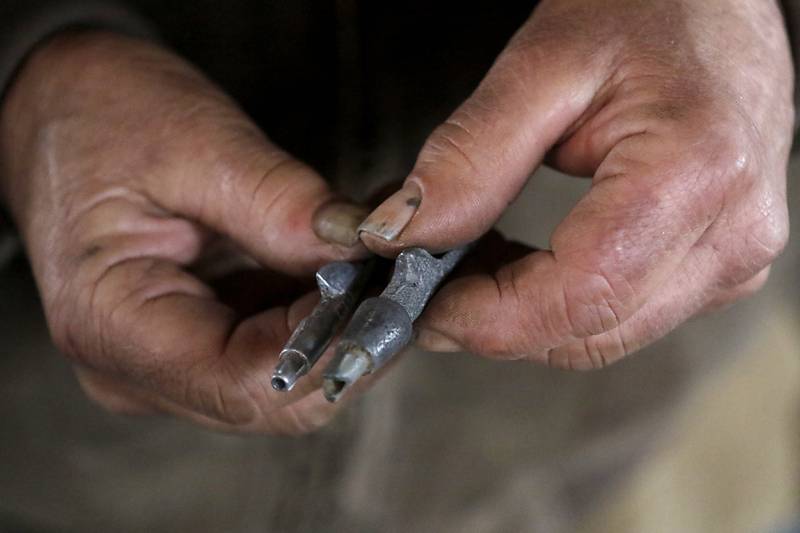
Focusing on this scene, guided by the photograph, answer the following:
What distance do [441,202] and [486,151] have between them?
4cm

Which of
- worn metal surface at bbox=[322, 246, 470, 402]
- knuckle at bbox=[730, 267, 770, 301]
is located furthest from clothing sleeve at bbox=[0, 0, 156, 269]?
knuckle at bbox=[730, 267, 770, 301]

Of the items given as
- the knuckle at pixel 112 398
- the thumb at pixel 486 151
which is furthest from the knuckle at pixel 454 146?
the knuckle at pixel 112 398

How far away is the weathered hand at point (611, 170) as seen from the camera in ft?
1.51

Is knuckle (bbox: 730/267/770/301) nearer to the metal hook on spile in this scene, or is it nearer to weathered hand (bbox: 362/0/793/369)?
weathered hand (bbox: 362/0/793/369)

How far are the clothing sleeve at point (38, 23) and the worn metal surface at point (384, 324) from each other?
0.39m

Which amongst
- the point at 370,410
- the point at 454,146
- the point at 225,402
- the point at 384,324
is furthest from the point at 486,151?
the point at 370,410

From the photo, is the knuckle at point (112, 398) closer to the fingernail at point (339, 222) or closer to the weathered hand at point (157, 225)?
the weathered hand at point (157, 225)

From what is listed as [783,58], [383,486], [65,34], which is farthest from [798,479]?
[65,34]

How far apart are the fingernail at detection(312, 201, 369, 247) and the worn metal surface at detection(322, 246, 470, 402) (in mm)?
Result: 54

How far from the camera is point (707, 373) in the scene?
1.08 m

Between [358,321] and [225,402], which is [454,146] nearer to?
[358,321]

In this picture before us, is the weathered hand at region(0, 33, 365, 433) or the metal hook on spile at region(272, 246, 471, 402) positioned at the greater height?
the metal hook on spile at region(272, 246, 471, 402)

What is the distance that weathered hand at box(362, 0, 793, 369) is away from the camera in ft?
1.51

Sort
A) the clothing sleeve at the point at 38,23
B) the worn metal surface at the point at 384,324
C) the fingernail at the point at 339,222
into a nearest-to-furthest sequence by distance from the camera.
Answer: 1. the worn metal surface at the point at 384,324
2. the fingernail at the point at 339,222
3. the clothing sleeve at the point at 38,23
